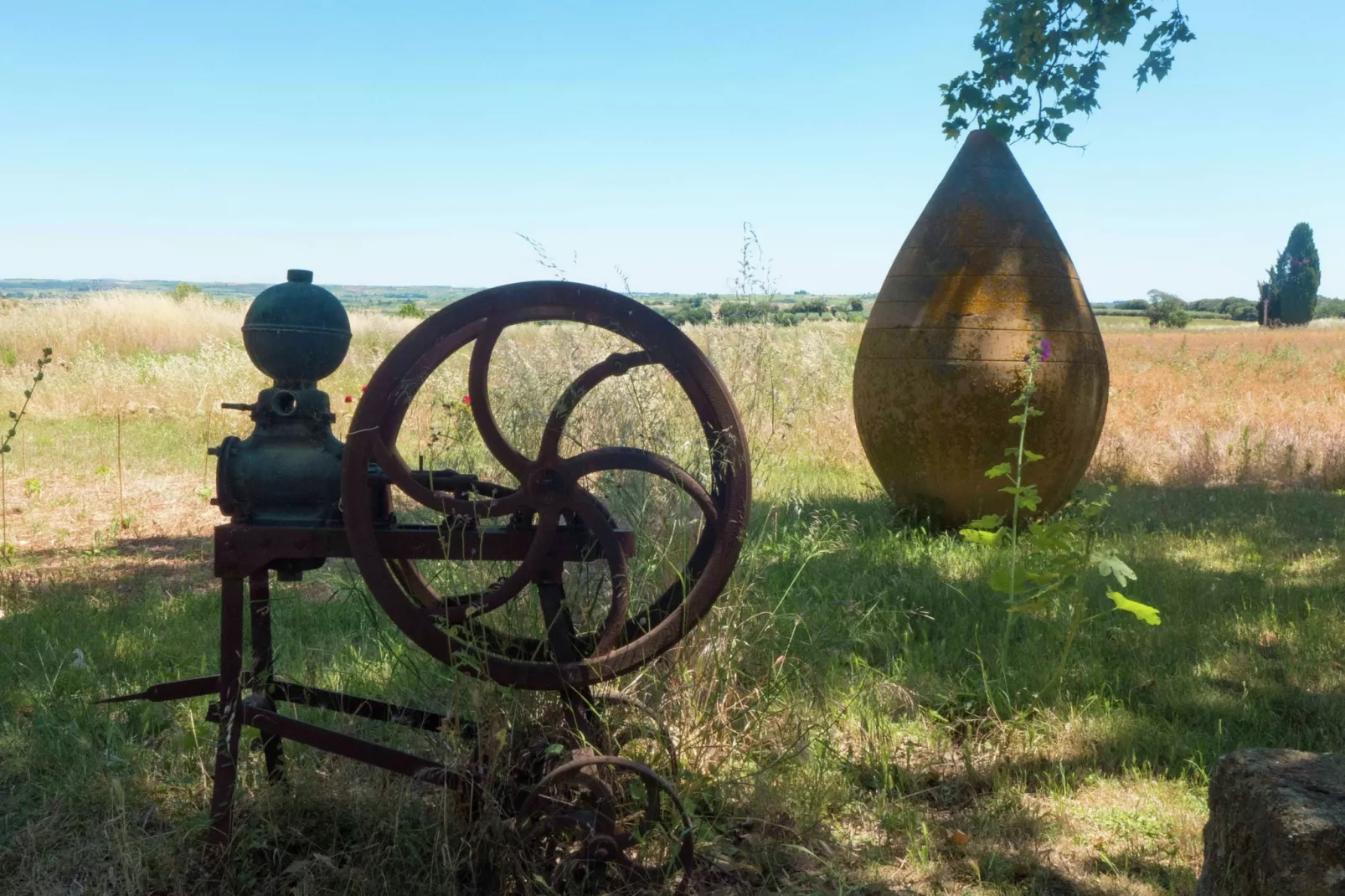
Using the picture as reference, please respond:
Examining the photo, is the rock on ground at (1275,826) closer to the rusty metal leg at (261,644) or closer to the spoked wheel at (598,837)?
the spoked wheel at (598,837)

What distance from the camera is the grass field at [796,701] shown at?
2633 mm

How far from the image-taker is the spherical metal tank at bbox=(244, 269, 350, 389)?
2510mm

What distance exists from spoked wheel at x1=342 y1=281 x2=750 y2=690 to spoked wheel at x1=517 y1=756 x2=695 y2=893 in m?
0.23

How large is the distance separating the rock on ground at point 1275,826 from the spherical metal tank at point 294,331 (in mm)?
2185

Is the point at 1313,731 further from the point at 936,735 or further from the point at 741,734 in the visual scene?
the point at 741,734

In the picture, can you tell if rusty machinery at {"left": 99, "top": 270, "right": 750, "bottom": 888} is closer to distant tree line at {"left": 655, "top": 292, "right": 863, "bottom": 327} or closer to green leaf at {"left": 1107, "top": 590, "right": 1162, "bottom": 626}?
green leaf at {"left": 1107, "top": 590, "right": 1162, "bottom": 626}

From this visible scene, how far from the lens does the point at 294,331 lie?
99.0 inches

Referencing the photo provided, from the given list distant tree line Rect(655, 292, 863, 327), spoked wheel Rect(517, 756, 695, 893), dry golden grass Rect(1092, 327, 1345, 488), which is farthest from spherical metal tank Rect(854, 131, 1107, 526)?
spoked wheel Rect(517, 756, 695, 893)

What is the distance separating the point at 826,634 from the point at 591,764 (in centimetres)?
179

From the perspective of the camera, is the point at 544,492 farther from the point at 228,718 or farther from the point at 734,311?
the point at 734,311

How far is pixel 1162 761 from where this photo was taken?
3293 millimetres

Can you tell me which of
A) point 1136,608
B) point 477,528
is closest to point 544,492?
point 477,528

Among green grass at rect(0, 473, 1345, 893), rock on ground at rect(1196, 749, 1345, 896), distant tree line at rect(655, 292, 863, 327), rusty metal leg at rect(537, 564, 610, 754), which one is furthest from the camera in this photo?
distant tree line at rect(655, 292, 863, 327)

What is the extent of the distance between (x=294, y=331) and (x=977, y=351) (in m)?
4.08
